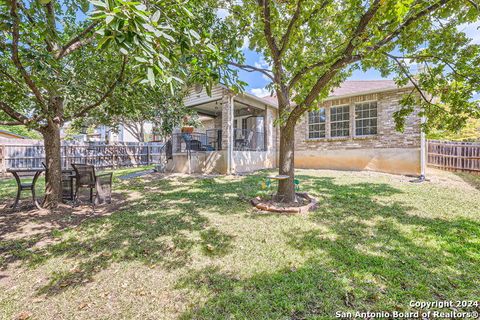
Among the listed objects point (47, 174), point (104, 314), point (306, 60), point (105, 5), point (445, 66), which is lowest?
point (104, 314)

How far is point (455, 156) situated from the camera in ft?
33.5

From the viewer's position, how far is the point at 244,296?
226 centimetres

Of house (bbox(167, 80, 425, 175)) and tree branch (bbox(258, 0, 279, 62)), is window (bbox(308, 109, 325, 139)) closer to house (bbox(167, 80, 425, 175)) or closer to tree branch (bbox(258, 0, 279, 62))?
house (bbox(167, 80, 425, 175))

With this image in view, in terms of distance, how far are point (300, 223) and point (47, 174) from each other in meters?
5.75

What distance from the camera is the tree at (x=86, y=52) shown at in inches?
57.6

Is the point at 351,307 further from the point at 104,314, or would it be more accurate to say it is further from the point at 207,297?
the point at 104,314

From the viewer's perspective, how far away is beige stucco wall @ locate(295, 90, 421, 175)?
9.35 meters

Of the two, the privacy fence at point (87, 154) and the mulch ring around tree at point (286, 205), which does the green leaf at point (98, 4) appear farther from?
the privacy fence at point (87, 154)

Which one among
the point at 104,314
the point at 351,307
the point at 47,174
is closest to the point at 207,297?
the point at 104,314

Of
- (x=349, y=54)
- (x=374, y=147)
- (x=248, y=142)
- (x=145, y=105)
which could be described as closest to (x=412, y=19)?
(x=349, y=54)

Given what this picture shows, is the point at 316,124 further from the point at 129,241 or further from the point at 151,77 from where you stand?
the point at 151,77

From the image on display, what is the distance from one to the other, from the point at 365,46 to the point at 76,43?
625 centimetres

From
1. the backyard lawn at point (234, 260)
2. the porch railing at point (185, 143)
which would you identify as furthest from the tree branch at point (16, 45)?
the porch railing at point (185, 143)

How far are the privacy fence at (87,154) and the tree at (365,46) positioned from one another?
894 cm
